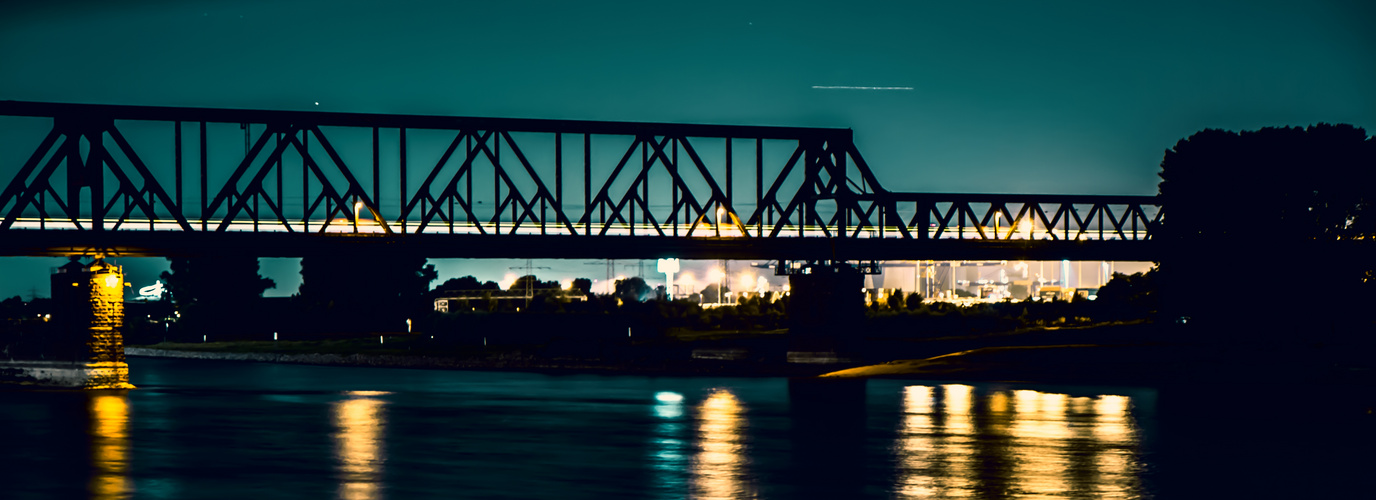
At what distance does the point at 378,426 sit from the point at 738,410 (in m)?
14.1

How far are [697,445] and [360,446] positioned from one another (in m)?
9.53

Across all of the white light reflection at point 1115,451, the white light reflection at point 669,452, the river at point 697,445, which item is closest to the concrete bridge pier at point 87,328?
the river at point 697,445

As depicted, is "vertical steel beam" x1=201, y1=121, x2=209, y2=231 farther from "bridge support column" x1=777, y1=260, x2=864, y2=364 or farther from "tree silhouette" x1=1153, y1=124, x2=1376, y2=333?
"tree silhouette" x1=1153, y1=124, x2=1376, y2=333

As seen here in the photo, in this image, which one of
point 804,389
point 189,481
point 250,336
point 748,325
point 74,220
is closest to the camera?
point 189,481

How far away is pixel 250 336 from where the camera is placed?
557ft

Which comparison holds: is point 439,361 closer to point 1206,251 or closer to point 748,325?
point 748,325

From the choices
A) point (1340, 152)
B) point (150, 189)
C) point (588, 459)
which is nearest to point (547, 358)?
point (150, 189)

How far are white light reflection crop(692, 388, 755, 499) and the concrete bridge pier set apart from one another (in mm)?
31516

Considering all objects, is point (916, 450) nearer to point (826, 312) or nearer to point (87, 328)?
point (87, 328)

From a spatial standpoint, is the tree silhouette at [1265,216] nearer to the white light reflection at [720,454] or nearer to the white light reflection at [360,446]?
the white light reflection at [720,454]

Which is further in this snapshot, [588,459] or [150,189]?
[150,189]

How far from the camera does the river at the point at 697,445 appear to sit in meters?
33.2

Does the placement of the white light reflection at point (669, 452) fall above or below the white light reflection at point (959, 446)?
below

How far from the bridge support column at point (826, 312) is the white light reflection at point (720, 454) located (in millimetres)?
31539
